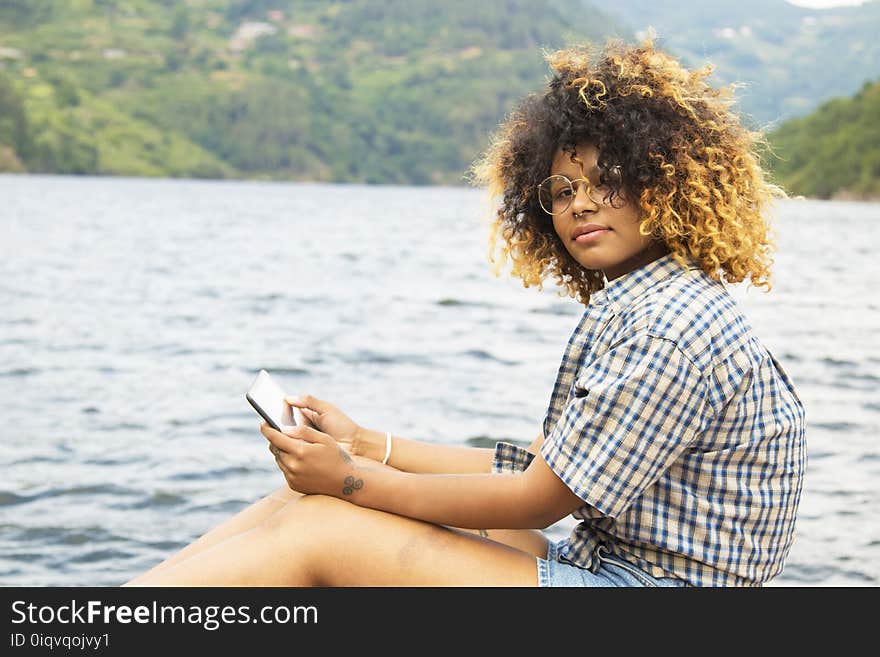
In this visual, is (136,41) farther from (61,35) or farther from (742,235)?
(742,235)

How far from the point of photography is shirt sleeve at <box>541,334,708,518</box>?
283 cm

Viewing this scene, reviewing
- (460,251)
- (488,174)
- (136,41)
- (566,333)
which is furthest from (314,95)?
(488,174)

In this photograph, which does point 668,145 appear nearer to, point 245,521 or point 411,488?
point 411,488

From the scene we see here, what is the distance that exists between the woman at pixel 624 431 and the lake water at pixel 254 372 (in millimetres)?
731

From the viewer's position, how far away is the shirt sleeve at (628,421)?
2.83m

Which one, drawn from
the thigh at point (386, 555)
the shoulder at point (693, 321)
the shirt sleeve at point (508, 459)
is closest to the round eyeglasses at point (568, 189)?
the shoulder at point (693, 321)

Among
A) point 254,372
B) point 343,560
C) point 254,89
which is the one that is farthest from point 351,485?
point 254,89

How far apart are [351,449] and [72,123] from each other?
128646 millimetres

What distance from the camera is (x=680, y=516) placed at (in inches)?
118

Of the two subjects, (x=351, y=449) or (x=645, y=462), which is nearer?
(x=645, y=462)

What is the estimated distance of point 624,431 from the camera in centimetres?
287

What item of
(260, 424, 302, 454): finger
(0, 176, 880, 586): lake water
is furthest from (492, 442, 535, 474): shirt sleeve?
(0, 176, 880, 586): lake water

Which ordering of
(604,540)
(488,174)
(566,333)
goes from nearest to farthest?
(604,540), (488,174), (566,333)
